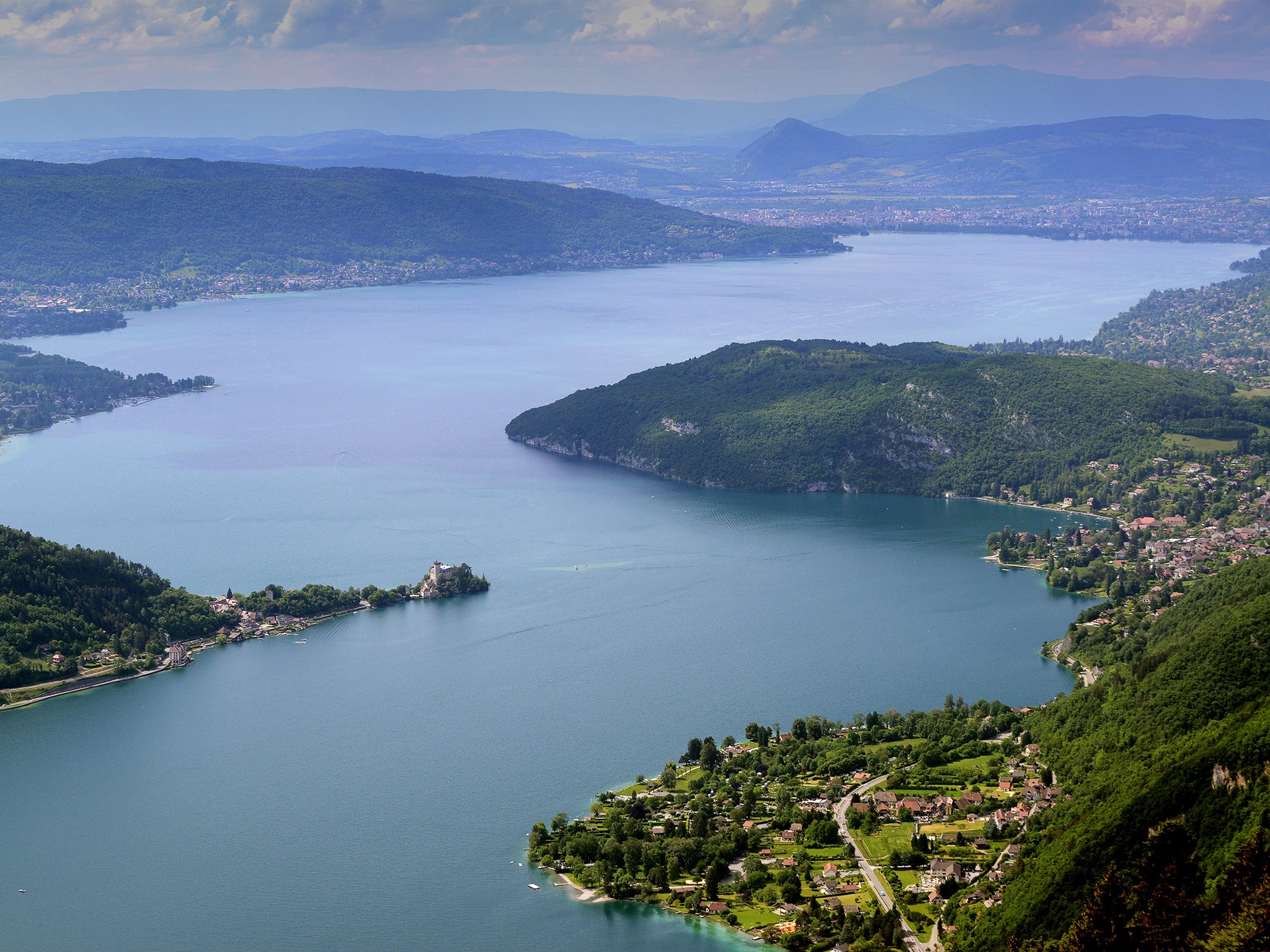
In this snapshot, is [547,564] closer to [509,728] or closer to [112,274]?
[509,728]

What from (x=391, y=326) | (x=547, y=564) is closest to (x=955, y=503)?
(x=547, y=564)

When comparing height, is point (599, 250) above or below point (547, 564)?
above

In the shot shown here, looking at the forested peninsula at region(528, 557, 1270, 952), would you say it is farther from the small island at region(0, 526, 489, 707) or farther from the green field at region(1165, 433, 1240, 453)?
the green field at region(1165, 433, 1240, 453)

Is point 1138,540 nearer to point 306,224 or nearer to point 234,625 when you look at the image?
point 234,625

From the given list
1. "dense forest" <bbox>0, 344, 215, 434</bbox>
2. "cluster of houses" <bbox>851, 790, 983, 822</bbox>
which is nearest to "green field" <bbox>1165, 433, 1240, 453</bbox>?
"cluster of houses" <bbox>851, 790, 983, 822</bbox>

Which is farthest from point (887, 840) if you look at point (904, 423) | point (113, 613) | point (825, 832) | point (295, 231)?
point (295, 231)
